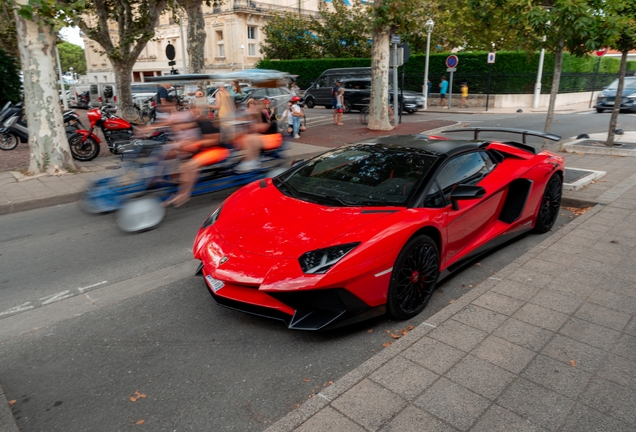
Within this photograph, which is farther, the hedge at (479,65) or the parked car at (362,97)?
the hedge at (479,65)

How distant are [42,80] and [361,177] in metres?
8.10

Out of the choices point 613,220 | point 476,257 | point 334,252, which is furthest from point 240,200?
point 613,220

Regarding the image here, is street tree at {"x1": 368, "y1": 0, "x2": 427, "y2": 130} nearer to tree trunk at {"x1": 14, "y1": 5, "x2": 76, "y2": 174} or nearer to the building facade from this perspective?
tree trunk at {"x1": 14, "y1": 5, "x2": 76, "y2": 174}

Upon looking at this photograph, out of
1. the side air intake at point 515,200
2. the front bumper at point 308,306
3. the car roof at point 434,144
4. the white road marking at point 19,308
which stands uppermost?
the car roof at point 434,144

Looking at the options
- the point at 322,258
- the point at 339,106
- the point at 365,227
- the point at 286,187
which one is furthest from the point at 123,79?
the point at 322,258

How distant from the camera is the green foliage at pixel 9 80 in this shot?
2016 cm

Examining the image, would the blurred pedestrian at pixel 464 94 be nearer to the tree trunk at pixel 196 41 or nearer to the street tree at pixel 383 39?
the street tree at pixel 383 39

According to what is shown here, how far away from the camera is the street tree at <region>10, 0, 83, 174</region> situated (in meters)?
9.03

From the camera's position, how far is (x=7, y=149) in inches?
527

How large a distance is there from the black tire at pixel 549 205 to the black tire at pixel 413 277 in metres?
2.49

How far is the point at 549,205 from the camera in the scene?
599 cm

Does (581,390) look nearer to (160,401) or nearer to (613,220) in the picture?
(160,401)

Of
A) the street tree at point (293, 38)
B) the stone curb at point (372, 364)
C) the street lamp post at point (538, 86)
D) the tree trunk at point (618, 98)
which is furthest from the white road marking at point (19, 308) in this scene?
the street tree at point (293, 38)

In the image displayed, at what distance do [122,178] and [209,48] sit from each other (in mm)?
48497
